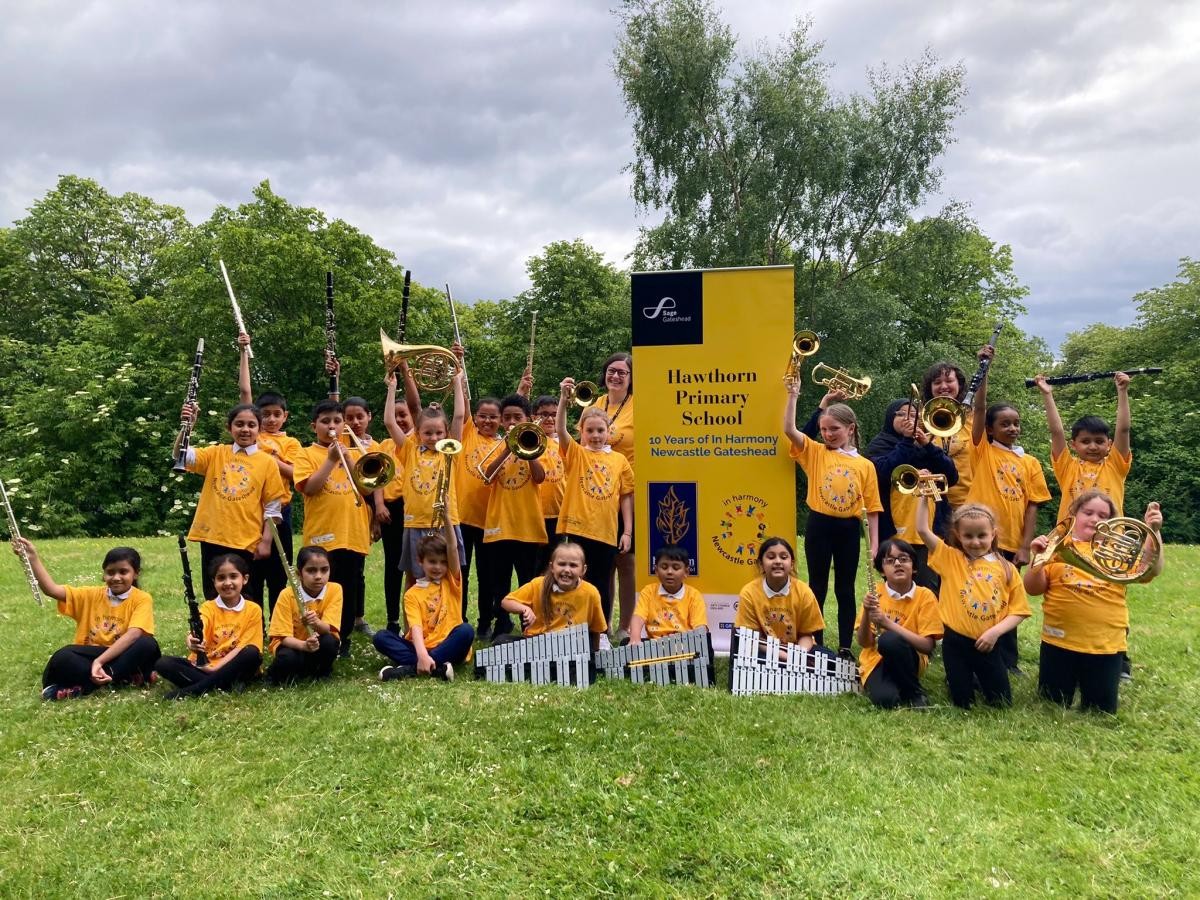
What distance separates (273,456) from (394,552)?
1456 mm

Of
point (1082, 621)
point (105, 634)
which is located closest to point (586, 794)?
point (1082, 621)

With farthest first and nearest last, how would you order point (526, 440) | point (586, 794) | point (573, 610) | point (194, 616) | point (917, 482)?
1. point (526, 440)
2. point (573, 610)
3. point (917, 482)
4. point (194, 616)
5. point (586, 794)

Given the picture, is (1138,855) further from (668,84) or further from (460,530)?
(668,84)

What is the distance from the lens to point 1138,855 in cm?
331

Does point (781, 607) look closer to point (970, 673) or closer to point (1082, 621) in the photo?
point (970, 673)

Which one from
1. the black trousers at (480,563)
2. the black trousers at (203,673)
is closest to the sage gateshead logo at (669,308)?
the black trousers at (480,563)

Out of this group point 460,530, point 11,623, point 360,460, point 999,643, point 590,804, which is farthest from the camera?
point 11,623

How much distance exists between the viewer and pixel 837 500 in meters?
5.97

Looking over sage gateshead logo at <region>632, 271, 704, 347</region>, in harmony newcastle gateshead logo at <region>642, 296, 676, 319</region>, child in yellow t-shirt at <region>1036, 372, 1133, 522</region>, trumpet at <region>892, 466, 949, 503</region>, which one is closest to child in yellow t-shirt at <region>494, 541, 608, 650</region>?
sage gateshead logo at <region>632, 271, 704, 347</region>

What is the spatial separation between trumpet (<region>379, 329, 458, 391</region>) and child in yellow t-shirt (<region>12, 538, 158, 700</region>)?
100 inches

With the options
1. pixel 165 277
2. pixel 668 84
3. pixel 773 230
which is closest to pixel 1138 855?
pixel 773 230

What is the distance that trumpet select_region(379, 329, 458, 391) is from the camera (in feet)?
20.9

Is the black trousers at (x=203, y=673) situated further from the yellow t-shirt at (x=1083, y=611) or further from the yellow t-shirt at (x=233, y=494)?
the yellow t-shirt at (x=1083, y=611)

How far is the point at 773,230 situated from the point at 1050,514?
44.7ft
